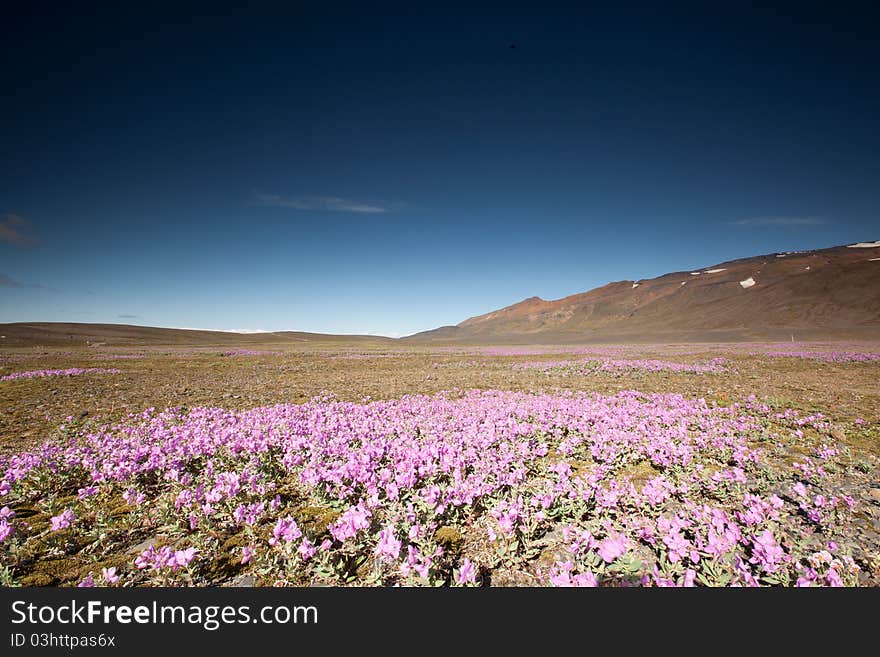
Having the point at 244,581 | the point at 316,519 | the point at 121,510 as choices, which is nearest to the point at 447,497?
the point at 316,519

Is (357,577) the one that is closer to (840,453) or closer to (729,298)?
A: (840,453)

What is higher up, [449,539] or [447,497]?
[447,497]

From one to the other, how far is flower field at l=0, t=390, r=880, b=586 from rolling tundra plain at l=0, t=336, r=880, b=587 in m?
0.02

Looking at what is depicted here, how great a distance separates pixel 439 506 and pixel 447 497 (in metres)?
0.43

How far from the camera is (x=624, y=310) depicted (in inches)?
6826

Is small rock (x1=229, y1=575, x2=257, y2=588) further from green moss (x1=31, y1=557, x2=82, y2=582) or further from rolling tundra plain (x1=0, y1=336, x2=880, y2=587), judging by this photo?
green moss (x1=31, y1=557, x2=82, y2=582)

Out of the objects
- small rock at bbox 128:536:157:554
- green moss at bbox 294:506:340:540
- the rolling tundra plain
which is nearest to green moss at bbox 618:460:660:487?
the rolling tundra plain

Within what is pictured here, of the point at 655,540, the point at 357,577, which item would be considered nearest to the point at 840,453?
the point at 655,540

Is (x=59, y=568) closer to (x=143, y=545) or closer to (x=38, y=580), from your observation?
(x=38, y=580)

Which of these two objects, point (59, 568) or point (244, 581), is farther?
point (59, 568)

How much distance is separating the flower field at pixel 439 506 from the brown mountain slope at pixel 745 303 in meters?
90.0

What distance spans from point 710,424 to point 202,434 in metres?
9.59

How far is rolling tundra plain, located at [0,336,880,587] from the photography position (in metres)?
2.95

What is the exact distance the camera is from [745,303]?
130 metres
